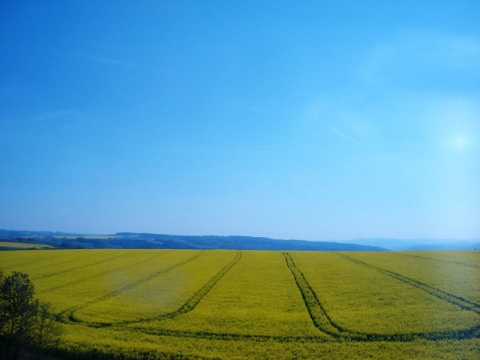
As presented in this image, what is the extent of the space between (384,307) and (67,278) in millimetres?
30518

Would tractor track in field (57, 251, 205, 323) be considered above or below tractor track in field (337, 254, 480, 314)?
below

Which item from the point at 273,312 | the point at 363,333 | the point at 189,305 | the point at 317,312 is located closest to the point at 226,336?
the point at 273,312

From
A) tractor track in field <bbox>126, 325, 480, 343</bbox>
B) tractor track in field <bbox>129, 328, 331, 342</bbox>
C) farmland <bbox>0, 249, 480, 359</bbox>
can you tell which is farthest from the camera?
tractor track in field <bbox>129, 328, 331, 342</bbox>

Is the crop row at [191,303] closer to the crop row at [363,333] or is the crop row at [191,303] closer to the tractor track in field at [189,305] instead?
the tractor track in field at [189,305]

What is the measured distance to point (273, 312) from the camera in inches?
880

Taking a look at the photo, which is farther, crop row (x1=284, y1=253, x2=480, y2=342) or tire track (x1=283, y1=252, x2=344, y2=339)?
tire track (x1=283, y1=252, x2=344, y2=339)

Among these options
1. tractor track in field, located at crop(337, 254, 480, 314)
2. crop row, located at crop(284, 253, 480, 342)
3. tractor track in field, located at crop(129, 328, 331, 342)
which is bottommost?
tractor track in field, located at crop(129, 328, 331, 342)

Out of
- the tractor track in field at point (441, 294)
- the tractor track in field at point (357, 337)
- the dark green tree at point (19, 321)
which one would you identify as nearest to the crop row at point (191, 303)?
the tractor track in field at point (357, 337)

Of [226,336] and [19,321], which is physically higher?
[19,321]

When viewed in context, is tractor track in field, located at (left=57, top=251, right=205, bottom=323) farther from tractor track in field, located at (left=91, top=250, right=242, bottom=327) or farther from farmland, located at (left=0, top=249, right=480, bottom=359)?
tractor track in field, located at (left=91, top=250, right=242, bottom=327)

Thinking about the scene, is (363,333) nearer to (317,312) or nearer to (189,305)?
(317,312)

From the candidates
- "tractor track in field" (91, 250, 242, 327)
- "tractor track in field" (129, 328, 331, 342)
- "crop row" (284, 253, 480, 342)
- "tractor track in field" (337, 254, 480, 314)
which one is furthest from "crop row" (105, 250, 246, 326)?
"tractor track in field" (337, 254, 480, 314)

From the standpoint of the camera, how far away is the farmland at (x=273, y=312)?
1725 cm

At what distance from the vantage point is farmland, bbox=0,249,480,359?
17.2 metres
